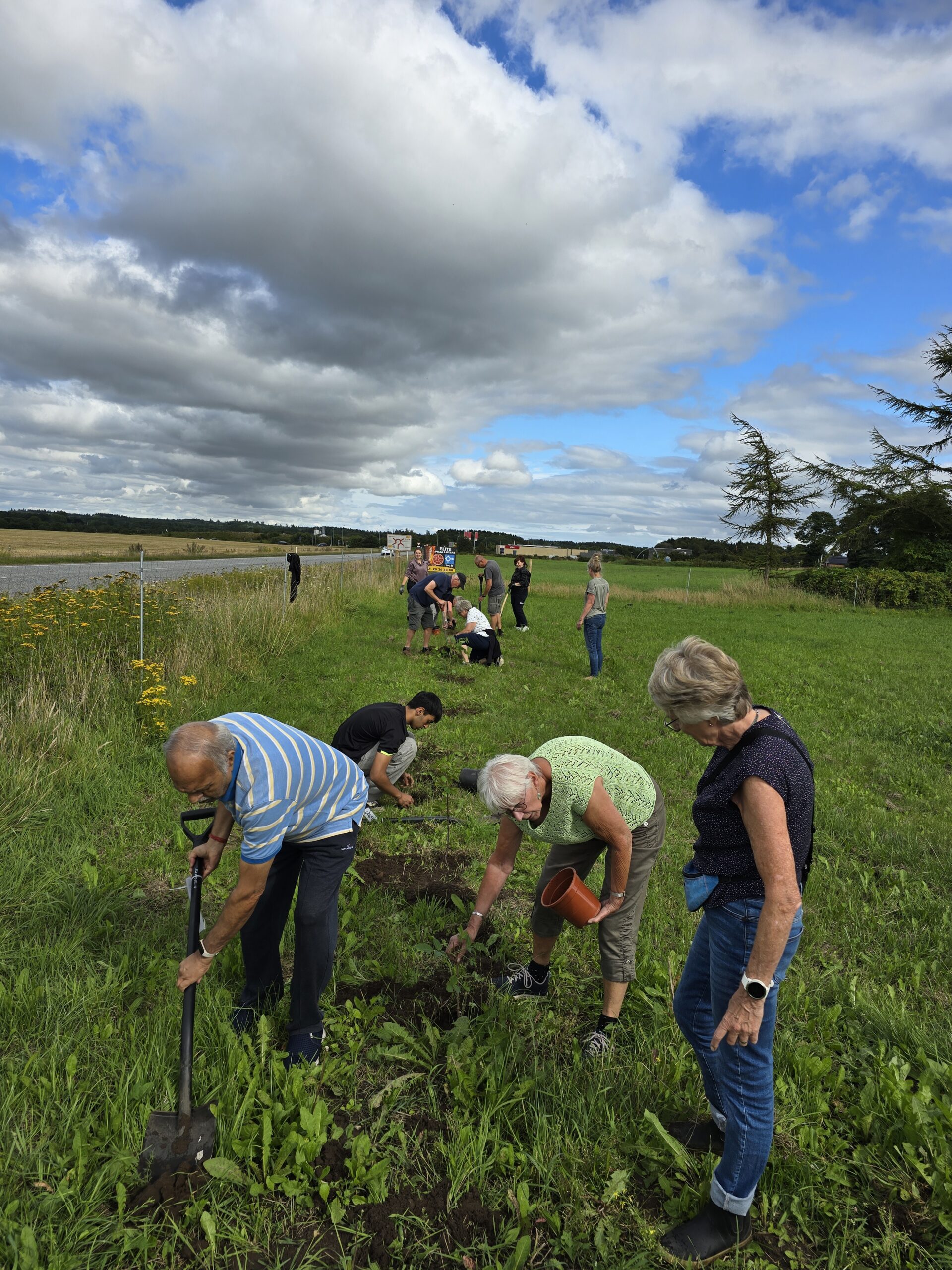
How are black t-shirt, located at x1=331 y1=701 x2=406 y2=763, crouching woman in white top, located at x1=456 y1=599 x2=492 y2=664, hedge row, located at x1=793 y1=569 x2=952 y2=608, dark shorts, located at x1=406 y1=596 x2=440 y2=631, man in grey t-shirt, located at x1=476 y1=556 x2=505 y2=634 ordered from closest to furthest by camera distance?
black t-shirt, located at x1=331 y1=701 x2=406 y2=763 < crouching woman in white top, located at x1=456 y1=599 x2=492 y2=664 < dark shorts, located at x1=406 y1=596 x2=440 y2=631 < man in grey t-shirt, located at x1=476 y1=556 x2=505 y2=634 < hedge row, located at x1=793 y1=569 x2=952 y2=608

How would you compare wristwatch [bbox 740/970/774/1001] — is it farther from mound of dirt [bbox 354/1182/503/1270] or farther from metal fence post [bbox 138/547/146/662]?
metal fence post [bbox 138/547/146/662]

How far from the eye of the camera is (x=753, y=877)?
186cm

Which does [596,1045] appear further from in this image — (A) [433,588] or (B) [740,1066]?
(A) [433,588]

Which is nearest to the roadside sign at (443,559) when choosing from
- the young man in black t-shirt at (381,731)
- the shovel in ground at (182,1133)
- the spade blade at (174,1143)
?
the young man in black t-shirt at (381,731)

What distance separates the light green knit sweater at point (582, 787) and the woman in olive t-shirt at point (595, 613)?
7.11 m

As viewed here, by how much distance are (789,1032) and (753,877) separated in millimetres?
1646

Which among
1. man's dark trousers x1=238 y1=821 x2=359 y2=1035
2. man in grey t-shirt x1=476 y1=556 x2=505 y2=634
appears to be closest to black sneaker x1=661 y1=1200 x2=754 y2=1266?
man's dark trousers x1=238 y1=821 x2=359 y2=1035

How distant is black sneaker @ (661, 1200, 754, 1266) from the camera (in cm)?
198

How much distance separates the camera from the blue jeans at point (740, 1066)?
183cm

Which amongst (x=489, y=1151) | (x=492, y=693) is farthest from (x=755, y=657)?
(x=489, y=1151)

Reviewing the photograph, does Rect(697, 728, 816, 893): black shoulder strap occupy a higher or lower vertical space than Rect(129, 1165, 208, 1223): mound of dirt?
higher

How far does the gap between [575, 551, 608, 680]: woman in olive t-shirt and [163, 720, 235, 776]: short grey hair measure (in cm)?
804

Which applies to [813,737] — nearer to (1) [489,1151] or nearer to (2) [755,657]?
(2) [755,657]

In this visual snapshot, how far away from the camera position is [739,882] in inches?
74.1
